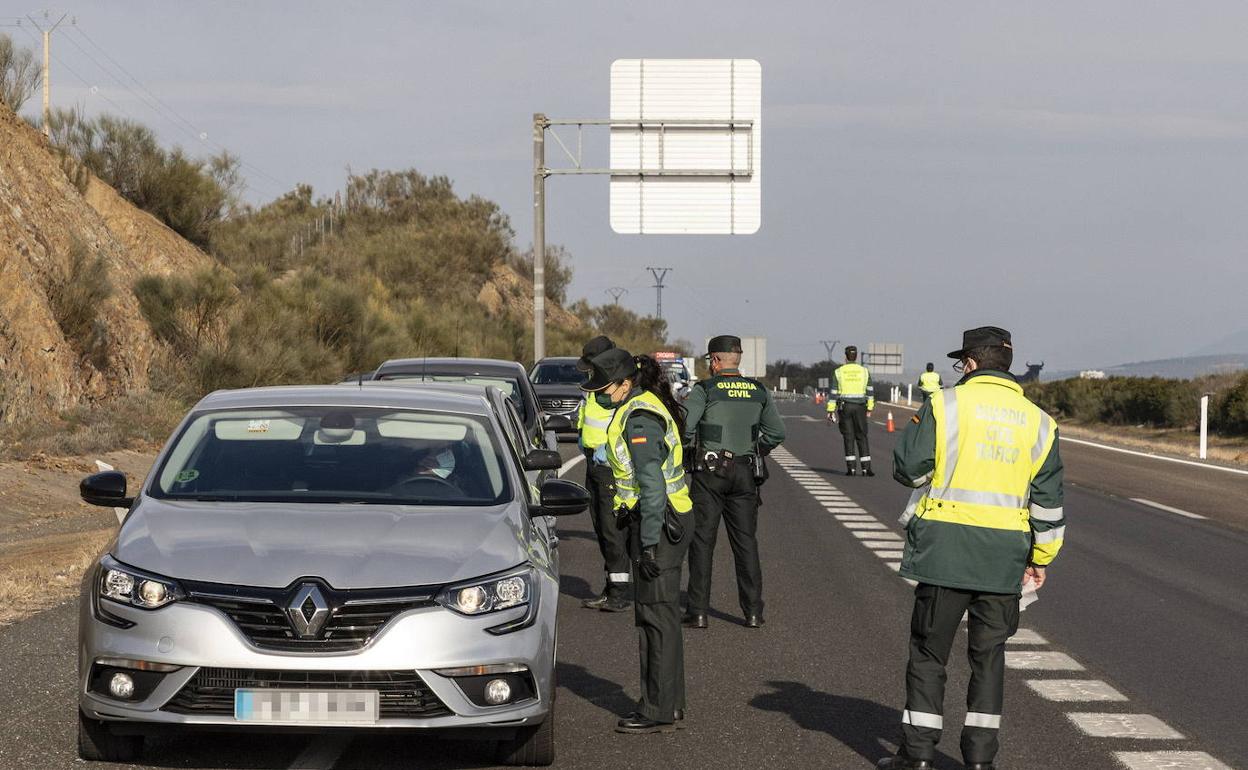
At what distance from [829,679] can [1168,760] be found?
7.22 ft

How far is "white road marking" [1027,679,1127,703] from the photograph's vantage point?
842 cm

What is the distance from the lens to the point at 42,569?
1245cm

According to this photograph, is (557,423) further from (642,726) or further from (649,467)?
(642,726)

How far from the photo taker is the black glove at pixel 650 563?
7.48m

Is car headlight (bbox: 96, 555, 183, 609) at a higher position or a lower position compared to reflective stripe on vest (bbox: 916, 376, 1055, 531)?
lower

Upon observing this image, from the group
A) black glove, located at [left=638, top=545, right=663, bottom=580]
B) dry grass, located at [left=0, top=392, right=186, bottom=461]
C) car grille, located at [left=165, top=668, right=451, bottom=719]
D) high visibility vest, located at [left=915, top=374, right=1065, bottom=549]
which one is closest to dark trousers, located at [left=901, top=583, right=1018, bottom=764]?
high visibility vest, located at [left=915, top=374, right=1065, bottom=549]

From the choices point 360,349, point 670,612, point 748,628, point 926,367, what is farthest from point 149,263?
point 670,612

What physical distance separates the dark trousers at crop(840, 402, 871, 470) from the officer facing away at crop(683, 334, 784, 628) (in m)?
14.8

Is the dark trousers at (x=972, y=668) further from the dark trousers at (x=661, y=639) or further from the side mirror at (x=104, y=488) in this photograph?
the side mirror at (x=104, y=488)

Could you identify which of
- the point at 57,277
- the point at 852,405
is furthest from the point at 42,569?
the point at 57,277

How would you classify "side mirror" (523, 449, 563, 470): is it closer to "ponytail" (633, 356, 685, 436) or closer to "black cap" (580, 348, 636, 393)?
"ponytail" (633, 356, 685, 436)

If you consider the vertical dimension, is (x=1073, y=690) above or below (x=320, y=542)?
below

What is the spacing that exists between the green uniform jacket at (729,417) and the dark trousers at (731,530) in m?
0.16

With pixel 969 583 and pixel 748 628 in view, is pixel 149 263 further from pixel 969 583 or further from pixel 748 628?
pixel 969 583
